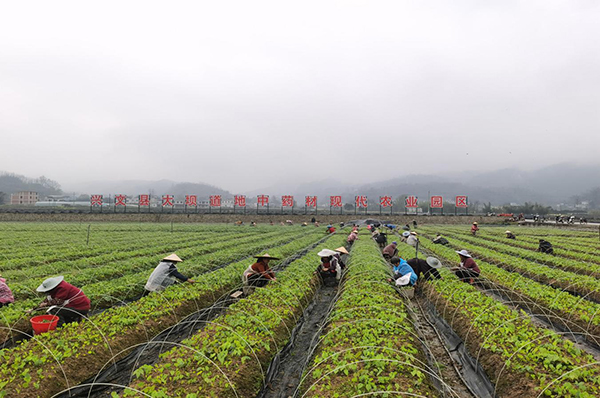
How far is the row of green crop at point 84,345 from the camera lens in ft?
19.3

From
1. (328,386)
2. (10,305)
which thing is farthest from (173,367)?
(10,305)

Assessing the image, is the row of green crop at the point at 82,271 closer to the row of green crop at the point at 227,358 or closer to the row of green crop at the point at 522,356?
the row of green crop at the point at 227,358

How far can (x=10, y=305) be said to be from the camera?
9266mm

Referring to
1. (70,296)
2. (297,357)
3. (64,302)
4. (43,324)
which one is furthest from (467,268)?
(43,324)

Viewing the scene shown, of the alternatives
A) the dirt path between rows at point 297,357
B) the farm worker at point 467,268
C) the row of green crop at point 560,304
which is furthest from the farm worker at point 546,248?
the dirt path between rows at point 297,357

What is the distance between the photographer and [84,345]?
705 cm

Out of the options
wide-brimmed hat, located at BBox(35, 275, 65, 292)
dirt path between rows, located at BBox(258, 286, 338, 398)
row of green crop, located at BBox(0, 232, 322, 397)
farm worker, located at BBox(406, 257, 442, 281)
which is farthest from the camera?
farm worker, located at BBox(406, 257, 442, 281)

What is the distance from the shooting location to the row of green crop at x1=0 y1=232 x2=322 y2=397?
587cm

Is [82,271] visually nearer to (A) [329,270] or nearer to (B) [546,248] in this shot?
(A) [329,270]

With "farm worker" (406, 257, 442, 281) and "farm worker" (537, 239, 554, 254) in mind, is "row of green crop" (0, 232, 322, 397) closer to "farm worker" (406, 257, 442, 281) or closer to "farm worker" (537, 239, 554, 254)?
"farm worker" (406, 257, 442, 281)

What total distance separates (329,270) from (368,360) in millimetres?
9637

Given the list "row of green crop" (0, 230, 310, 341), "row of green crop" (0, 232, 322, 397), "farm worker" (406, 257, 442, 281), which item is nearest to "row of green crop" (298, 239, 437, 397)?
"farm worker" (406, 257, 442, 281)

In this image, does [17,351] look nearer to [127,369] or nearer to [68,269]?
[127,369]

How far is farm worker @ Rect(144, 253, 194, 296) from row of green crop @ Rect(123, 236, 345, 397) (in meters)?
3.17
